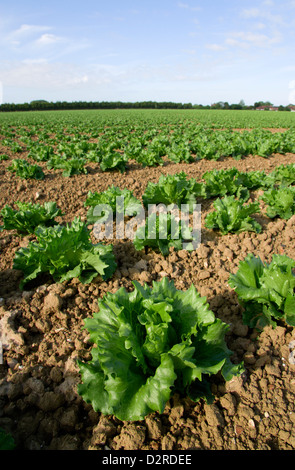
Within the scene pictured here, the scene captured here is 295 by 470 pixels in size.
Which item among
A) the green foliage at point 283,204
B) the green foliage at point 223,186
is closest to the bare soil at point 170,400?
the green foliage at point 283,204

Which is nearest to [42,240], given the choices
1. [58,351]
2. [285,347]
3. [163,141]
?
[58,351]

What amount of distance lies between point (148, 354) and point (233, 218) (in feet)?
10.5

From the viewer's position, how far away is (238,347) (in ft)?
9.15

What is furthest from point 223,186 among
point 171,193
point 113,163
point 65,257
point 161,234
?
point 65,257

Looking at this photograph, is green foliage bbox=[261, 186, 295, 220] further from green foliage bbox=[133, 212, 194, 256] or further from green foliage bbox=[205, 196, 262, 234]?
green foliage bbox=[133, 212, 194, 256]

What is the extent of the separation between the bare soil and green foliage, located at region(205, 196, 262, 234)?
35cm

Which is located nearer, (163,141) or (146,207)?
(146,207)

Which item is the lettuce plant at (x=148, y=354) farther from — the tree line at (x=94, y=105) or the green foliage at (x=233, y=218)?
the tree line at (x=94, y=105)

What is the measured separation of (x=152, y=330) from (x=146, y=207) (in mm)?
4014

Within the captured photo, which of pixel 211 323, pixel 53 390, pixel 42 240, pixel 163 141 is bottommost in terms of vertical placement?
pixel 53 390

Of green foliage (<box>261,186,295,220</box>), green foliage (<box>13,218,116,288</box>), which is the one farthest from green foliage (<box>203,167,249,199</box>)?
green foliage (<box>13,218,116,288</box>)

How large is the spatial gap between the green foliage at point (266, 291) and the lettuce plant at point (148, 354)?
717 mm

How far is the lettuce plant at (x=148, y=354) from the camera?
198 centimetres

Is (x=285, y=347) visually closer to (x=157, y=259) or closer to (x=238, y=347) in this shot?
(x=238, y=347)
